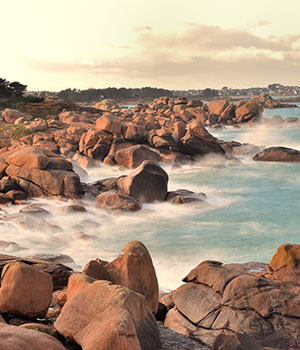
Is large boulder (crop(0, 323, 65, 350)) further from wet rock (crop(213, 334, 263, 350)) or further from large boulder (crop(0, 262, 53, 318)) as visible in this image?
wet rock (crop(213, 334, 263, 350))

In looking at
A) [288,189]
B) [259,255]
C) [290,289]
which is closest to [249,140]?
[288,189]

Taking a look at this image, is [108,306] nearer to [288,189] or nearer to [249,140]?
[288,189]

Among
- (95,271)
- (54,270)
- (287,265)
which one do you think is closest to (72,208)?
(54,270)

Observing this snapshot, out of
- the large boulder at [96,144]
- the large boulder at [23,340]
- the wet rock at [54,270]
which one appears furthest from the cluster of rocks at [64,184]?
the large boulder at [23,340]

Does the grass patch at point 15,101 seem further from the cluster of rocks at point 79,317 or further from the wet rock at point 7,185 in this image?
the cluster of rocks at point 79,317

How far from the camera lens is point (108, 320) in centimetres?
479

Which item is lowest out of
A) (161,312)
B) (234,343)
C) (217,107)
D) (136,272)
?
(161,312)

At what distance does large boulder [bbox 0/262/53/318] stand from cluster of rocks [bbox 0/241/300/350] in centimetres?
1

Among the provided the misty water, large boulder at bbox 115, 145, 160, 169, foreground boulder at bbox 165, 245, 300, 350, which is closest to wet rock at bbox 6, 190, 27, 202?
the misty water

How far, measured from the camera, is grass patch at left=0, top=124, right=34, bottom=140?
3131 cm

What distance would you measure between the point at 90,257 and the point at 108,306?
897cm

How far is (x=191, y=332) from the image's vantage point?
23.2ft

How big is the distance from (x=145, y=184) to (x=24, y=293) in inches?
566

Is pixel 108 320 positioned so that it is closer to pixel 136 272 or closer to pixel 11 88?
pixel 136 272
